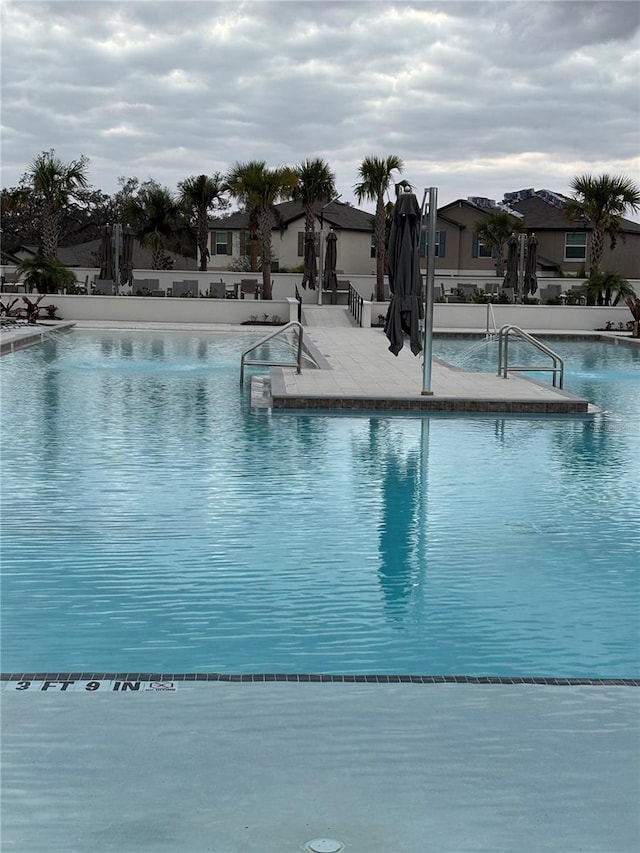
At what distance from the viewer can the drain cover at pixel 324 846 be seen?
3260 mm

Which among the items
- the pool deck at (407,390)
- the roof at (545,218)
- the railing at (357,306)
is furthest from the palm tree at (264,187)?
the pool deck at (407,390)

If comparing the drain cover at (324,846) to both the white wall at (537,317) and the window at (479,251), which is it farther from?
the window at (479,251)

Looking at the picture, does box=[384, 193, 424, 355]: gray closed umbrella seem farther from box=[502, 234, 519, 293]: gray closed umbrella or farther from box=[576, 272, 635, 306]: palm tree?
box=[576, 272, 635, 306]: palm tree

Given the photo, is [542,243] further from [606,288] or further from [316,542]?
[316,542]

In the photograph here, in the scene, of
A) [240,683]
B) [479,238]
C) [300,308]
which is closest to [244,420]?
[240,683]

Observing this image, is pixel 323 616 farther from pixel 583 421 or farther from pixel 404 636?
pixel 583 421

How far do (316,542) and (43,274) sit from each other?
27187 mm

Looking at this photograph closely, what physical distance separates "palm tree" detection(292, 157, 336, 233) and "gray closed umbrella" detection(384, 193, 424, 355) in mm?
27383

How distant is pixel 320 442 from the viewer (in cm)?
1141

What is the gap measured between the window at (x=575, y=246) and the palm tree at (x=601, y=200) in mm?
10655

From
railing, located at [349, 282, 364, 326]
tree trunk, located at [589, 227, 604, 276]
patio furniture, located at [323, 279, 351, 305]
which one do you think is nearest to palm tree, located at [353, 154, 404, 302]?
patio furniture, located at [323, 279, 351, 305]

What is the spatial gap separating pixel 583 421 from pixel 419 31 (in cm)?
822

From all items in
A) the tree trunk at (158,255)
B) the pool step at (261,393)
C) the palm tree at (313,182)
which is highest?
the palm tree at (313,182)

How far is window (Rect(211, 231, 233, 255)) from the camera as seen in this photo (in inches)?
1981
